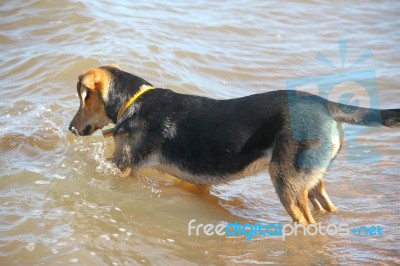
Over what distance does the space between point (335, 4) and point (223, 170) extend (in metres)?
10.8

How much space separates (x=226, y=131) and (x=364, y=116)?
54.0 inches

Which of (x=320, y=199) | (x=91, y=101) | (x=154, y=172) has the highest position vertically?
(x=91, y=101)

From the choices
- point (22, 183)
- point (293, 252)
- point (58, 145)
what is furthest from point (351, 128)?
point (22, 183)

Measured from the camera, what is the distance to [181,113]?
6.38 meters

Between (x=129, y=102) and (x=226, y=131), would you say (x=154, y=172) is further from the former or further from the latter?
(x=226, y=131)

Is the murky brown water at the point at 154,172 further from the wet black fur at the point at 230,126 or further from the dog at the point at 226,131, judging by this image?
the wet black fur at the point at 230,126

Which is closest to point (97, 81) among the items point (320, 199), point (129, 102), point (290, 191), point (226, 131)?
point (129, 102)

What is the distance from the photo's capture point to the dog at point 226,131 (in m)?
5.62

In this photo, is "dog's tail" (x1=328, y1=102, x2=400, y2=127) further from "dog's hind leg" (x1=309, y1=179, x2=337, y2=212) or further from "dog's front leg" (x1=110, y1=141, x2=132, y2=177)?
"dog's front leg" (x1=110, y1=141, x2=132, y2=177)

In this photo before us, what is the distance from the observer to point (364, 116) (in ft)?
18.4

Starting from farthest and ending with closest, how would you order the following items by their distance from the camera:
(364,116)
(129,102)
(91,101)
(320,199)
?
(91,101)
(129,102)
(320,199)
(364,116)

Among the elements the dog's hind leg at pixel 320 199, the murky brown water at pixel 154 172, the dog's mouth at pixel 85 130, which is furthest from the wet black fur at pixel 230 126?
the dog's hind leg at pixel 320 199

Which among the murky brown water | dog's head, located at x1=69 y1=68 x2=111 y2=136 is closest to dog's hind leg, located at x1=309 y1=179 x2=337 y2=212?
the murky brown water

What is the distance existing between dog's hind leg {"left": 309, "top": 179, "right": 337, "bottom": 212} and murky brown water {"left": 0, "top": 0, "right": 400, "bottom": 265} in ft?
0.39
